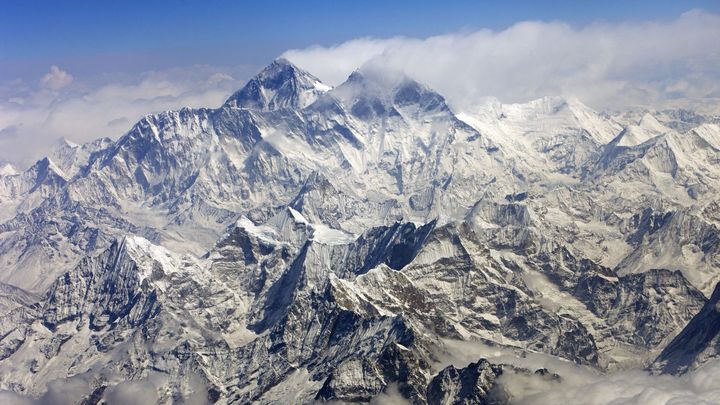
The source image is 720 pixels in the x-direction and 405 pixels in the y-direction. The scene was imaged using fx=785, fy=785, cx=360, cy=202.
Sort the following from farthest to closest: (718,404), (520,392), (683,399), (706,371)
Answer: (520,392) < (706,371) < (683,399) < (718,404)

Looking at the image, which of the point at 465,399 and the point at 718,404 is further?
the point at 465,399

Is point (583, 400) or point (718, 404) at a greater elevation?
point (718, 404)

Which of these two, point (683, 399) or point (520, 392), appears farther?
point (520, 392)

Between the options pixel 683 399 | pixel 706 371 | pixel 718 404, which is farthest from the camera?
pixel 706 371

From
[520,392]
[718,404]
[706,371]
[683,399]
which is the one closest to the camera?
[718,404]

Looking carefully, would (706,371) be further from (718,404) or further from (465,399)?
(465,399)

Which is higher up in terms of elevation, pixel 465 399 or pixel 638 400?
pixel 638 400

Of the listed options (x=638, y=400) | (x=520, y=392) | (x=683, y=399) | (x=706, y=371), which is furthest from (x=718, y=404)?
(x=520, y=392)

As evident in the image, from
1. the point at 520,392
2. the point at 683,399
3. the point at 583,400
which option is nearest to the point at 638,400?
the point at 683,399

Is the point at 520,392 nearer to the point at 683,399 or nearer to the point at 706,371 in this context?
the point at 706,371
